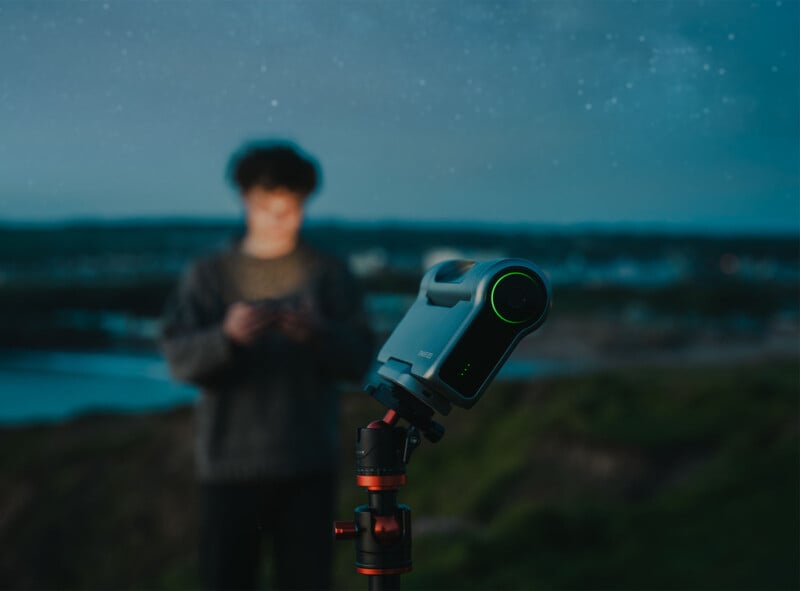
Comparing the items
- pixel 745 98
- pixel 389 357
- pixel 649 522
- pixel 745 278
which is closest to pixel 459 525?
pixel 649 522

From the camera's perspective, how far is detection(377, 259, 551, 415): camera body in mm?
754

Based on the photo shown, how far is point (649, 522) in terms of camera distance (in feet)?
9.43

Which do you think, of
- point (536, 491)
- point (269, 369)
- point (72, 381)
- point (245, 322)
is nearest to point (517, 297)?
point (245, 322)

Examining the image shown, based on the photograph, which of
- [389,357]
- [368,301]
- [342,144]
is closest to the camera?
[389,357]

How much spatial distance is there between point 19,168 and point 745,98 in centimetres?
127

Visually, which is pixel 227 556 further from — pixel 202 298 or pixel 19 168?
pixel 19 168

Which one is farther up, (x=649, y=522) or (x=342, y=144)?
(x=342, y=144)

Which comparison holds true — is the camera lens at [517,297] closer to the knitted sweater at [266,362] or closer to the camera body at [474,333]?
the camera body at [474,333]

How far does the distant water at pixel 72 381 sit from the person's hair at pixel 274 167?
1.31 meters

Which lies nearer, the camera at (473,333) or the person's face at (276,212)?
the camera at (473,333)

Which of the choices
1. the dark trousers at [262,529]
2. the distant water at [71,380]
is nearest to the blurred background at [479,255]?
the distant water at [71,380]

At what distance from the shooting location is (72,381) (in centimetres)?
290

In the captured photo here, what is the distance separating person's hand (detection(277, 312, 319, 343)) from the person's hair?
0.24 metres

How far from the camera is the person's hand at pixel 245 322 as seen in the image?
1505mm
